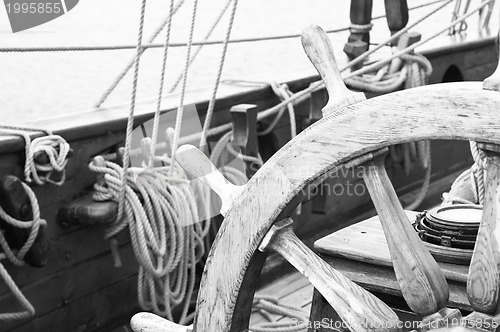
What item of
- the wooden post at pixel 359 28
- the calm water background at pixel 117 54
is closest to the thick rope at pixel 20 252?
the wooden post at pixel 359 28

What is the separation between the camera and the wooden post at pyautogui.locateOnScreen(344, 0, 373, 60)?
3164 mm

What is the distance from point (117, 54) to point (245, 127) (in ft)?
20.2

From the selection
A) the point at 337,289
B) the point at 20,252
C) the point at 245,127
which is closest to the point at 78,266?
the point at 20,252

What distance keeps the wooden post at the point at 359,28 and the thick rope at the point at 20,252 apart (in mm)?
1592

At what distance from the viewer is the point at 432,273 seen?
102 cm

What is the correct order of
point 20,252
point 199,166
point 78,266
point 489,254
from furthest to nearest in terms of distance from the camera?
point 78,266
point 20,252
point 199,166
point 489,254

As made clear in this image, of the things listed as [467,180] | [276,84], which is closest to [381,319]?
[467,180]

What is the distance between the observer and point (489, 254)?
95 cm

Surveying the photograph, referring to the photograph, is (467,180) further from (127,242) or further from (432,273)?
(127,242)

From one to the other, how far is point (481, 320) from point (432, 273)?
0.28 feet

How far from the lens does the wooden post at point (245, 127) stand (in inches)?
100

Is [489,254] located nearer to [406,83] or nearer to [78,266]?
[78,266]

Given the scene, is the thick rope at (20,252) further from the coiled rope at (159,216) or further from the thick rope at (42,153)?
the coiled rope at (159,216)

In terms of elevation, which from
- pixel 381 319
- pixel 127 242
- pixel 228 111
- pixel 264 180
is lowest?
pixel 127 242
